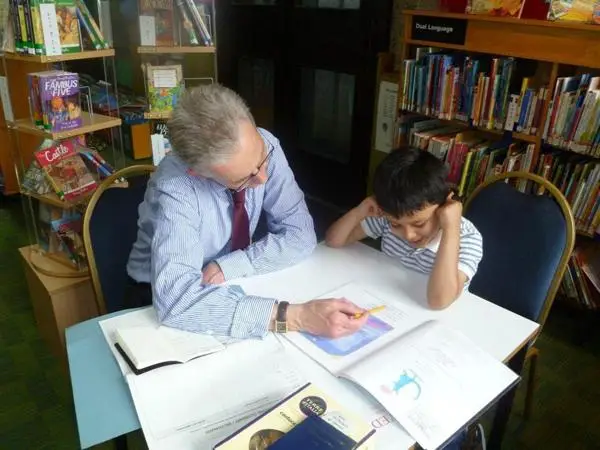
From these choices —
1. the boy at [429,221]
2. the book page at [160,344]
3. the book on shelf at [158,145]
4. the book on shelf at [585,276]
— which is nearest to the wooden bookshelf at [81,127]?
the book on shelf at [158,145]

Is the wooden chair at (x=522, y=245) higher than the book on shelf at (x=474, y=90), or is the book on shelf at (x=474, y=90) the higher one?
the book on shelf at (x=474, y=90)

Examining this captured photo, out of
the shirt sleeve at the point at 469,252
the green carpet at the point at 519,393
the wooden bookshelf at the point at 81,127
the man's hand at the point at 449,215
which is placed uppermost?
the wooden bookshelf at the point at 81,127

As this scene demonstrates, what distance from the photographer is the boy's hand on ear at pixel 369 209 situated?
56.7 inches

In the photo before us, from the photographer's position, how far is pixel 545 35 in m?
2.12

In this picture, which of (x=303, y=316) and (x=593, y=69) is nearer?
(x=303, y=316)

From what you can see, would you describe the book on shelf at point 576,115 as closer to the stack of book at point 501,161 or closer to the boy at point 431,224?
the stack of book at point 501,161

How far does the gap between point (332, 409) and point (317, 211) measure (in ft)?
9.18

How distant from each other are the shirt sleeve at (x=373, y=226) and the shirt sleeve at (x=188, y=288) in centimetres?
43

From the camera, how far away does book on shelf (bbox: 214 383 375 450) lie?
79 centimetres

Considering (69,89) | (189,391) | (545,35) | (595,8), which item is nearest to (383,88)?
(545,35)

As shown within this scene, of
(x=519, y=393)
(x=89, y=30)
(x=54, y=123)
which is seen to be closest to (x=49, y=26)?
(x=89, y=30)

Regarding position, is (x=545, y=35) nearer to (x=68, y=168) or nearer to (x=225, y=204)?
(x=225, y=204)

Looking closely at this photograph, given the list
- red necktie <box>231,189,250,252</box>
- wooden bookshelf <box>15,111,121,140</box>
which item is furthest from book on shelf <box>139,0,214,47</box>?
red necktie <box>231,189,250,252</box>

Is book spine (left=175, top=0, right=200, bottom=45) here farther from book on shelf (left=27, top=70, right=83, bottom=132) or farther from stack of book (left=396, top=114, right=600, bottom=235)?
stack of book (left=396, top=114, right=600, bottom=235)
